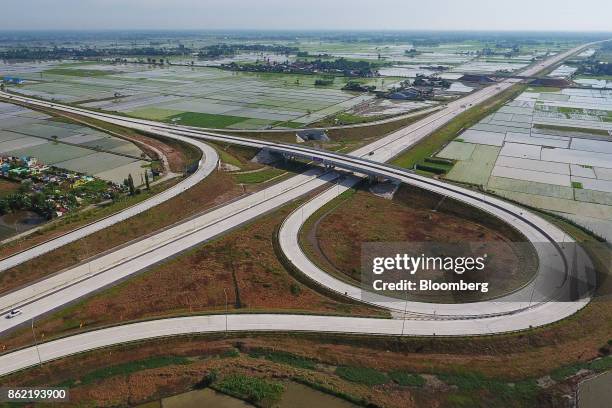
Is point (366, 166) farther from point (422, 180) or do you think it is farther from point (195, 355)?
point (195, 355)

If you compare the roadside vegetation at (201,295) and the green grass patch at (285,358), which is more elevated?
the roadside vegetation at (201,295)

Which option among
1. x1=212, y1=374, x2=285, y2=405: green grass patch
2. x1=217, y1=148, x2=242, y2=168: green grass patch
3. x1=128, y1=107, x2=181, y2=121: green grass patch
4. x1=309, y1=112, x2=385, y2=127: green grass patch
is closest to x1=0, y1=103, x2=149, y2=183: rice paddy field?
x1=217, y1=148, x2=242, y2=168: green grass patch

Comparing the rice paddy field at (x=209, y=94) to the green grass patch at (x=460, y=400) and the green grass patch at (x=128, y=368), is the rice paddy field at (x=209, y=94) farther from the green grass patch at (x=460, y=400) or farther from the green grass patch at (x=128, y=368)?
the green grass patch at (x=460, y=400)

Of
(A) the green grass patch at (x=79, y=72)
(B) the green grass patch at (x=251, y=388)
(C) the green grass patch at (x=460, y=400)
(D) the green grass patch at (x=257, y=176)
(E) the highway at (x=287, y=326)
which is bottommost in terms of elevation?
(C) the green grass patch at (x=460, y=400)

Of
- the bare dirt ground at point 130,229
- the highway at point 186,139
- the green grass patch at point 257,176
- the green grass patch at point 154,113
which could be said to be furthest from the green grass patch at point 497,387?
the green grass patch at point 154,113

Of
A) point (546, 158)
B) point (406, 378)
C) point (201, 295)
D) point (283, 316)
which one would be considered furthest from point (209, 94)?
point (406, 378)

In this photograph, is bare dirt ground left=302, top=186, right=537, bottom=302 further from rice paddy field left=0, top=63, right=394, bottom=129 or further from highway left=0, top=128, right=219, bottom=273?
rice paddy field left=0, top=63, right=394, bottom=129
